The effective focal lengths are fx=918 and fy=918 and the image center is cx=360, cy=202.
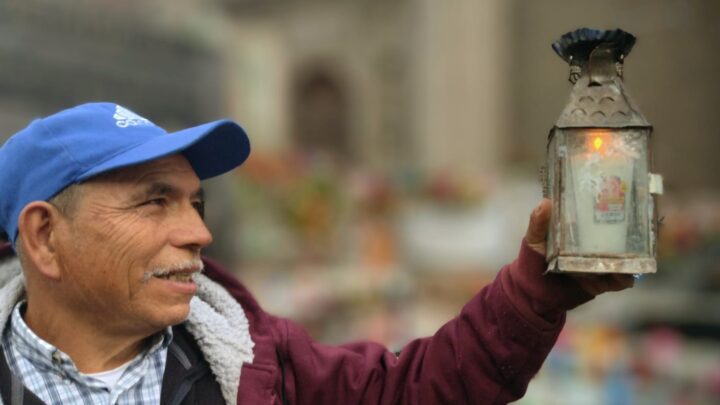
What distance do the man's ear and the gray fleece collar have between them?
0.15 m

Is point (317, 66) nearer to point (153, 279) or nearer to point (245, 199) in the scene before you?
point (245, 199)

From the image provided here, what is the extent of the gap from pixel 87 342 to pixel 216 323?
25 centimetres

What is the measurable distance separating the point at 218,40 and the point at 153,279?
6.08m

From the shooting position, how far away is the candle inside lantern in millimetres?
1641

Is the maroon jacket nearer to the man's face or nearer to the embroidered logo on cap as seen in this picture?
the man's face

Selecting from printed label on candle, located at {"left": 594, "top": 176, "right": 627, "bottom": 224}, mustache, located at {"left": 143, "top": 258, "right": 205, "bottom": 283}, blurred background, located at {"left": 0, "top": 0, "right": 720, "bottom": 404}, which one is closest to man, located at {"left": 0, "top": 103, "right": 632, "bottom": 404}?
mustache, located at {"left": 143, "top": 258, "right": 205, "bottom": 283}

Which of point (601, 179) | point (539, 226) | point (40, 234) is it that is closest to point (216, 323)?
point (40, 234)

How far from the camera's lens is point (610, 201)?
1.65 metres

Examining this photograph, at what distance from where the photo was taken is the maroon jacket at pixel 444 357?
1.64 metres

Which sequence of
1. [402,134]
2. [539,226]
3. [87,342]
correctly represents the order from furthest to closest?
1. [402,134]
2. [87,342]
3. [539,226]

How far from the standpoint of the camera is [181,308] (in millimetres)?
1693

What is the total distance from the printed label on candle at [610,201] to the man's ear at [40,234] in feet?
3.24

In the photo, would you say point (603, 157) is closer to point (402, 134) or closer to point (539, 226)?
point (539, 226)

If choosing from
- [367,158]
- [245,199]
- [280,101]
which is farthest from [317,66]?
[245,199]
